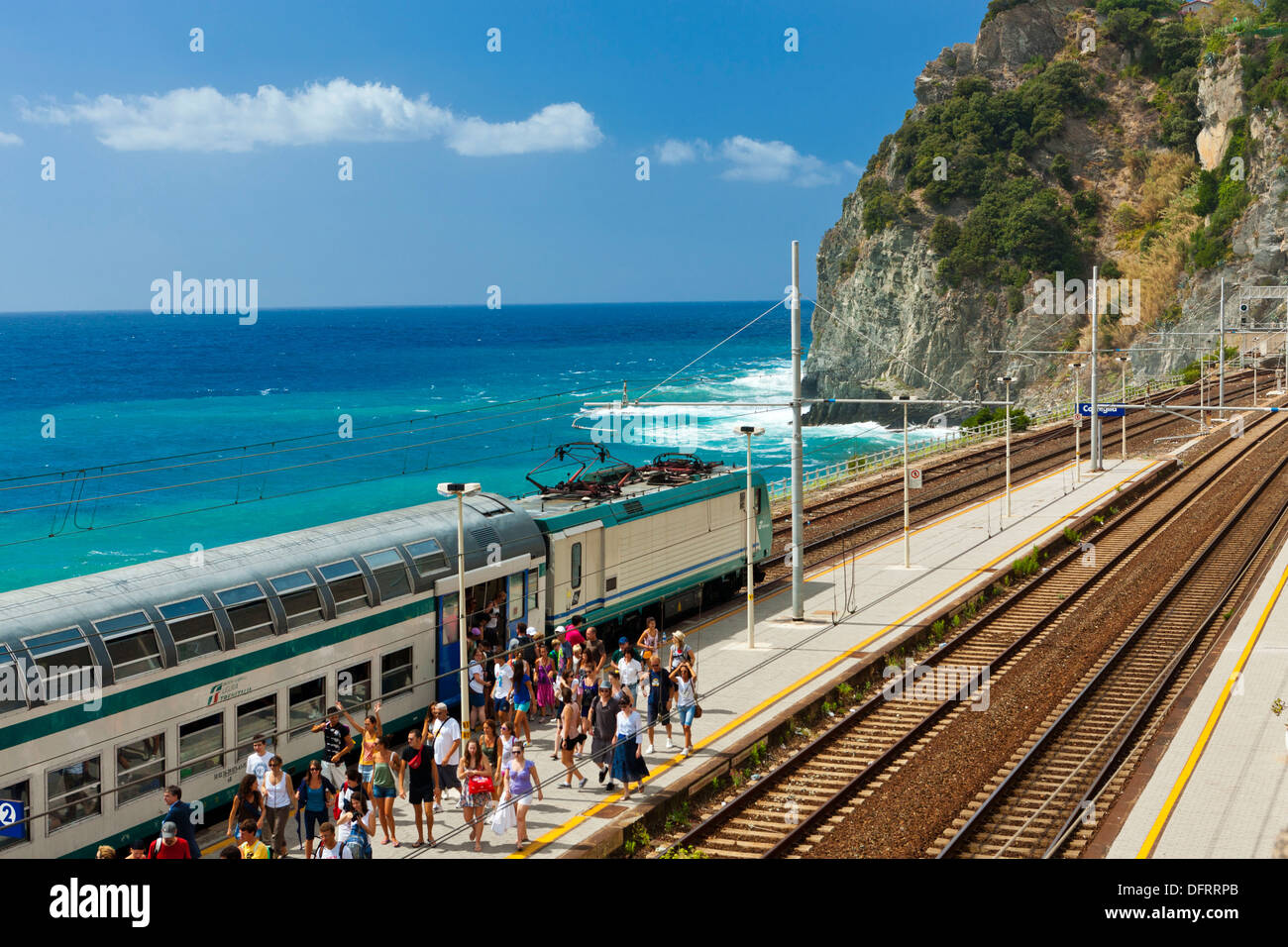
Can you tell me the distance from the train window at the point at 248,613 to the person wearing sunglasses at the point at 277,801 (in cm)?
241

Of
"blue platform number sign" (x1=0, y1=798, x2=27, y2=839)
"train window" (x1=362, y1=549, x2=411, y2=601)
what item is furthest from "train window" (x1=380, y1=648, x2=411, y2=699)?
"blue platform number sign" (x1=0, y1=798, x2=27, y2=839)

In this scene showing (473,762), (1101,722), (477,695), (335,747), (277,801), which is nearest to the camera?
(277,801)

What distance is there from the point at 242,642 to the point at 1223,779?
46.6ft

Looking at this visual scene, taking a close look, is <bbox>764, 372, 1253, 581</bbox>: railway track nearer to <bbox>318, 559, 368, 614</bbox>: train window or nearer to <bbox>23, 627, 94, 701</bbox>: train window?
<bbox>318, 559, 368, 614</bbox>: train window

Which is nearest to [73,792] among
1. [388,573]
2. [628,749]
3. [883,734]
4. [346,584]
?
[346,584]

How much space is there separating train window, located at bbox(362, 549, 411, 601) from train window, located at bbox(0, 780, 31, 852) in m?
6.47

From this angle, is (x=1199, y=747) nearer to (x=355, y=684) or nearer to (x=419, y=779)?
(x=419, y=779)

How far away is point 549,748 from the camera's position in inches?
781

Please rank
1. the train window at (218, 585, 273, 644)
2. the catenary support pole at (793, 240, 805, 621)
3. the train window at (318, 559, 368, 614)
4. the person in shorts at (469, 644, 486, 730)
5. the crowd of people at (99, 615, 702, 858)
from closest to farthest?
the crowd of people at (99, 615, 702, 858) < the train window at (218, 585, 273, 644) < the train window at (318, 559, 368, 614) < the person in shorts at (469, 644, 486, 730) < the catenary support pole at (793, 240, 805, 621)

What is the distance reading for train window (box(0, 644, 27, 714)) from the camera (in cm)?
1407

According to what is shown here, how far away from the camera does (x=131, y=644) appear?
15.8 m

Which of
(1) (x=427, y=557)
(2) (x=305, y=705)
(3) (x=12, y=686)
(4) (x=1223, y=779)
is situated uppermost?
(1) (x=427, y=557)

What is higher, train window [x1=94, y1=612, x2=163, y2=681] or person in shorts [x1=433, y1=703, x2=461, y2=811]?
train window [x1=94, y1=612, x2=163, y2=681]

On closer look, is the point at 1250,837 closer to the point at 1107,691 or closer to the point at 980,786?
the point at 980,786
